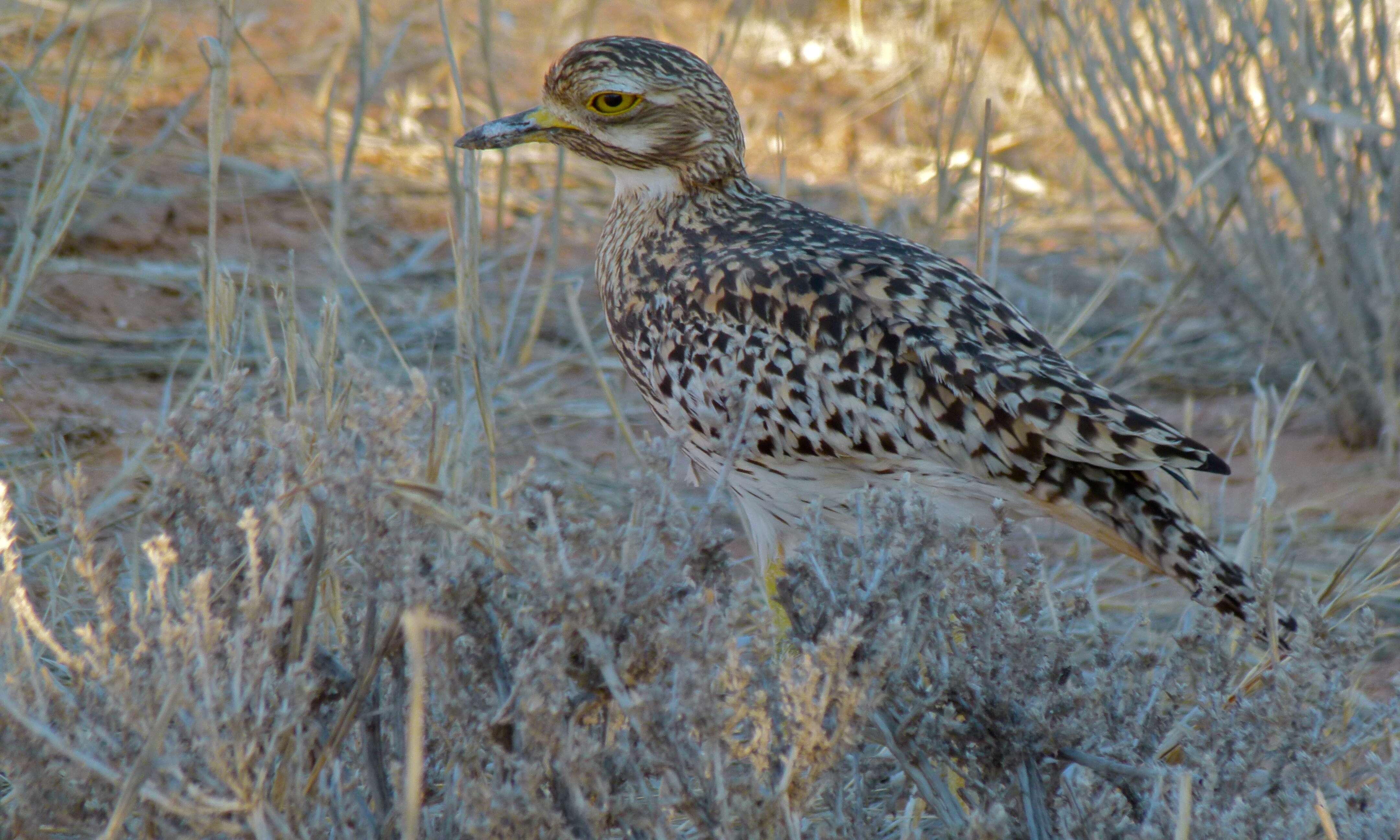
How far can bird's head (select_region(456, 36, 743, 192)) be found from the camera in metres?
3.28

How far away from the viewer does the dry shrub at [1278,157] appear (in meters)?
4.23

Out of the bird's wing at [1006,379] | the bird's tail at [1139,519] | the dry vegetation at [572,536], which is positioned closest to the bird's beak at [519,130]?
the dry vegetation at [572,536]

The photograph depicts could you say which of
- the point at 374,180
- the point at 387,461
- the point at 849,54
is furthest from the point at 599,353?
the point at 849,54

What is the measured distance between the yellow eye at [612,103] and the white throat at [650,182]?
0.16m

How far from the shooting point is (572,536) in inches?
77.7

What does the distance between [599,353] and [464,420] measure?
A: 241cm

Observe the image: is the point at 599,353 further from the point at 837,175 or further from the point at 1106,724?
the point at 1106,724

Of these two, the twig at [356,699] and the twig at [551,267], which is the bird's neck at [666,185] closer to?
the twig at [551,267]

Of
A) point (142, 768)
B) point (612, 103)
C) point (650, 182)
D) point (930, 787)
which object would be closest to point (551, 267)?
point (650, 182)

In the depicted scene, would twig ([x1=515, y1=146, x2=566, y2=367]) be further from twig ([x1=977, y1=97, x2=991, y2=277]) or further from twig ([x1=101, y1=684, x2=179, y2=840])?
twig ([x1=101, y1=684, x2=179, y2=840])

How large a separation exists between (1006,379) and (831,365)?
366mm

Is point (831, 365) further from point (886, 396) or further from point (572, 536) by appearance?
point (572, 536)

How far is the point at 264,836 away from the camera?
1698 mm

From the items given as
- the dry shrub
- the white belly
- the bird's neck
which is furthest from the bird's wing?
the dry shrub
